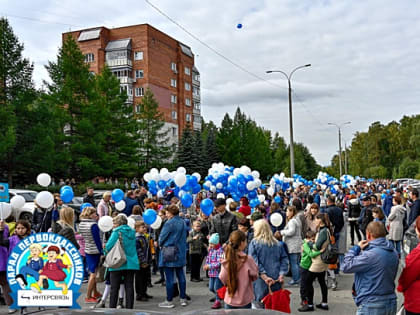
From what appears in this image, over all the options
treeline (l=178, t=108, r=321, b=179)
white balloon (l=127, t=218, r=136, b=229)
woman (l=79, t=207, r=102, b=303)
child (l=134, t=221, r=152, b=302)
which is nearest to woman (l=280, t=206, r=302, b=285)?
child (l=134, t=221, r=152, b=302)

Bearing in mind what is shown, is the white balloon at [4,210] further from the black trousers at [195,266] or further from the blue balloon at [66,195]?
the black trousers at [195,266]

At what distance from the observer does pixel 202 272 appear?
1026cm

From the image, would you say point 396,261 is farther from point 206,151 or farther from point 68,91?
point 206,151

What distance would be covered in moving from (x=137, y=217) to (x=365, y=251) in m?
5.15

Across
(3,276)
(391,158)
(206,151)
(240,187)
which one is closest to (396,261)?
(3,276)

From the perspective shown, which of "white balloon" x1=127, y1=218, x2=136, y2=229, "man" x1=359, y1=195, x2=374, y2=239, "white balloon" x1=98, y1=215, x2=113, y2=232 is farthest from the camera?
"man" x1=359, y1=195, x2=374, y2=239

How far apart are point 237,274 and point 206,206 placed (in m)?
4.47

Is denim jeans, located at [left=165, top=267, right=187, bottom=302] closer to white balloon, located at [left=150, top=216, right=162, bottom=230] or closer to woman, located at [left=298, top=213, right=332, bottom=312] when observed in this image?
white balloon, located at [left=150, top=216, right=162, bottom=230]

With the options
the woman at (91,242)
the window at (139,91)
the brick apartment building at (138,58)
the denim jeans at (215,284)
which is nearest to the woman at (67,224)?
the woman at (91,242)

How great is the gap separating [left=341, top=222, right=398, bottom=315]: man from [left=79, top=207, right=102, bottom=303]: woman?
184 inches

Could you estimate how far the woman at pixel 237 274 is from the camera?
4617 mm

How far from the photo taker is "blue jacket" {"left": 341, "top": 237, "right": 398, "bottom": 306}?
14.2 feet

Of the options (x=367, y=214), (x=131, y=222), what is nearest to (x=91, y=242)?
(x=131, y=222)

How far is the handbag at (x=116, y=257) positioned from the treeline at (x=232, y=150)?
42029 millimetres
